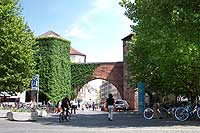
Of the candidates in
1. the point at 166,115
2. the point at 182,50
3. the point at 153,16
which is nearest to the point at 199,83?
the point at 166,115

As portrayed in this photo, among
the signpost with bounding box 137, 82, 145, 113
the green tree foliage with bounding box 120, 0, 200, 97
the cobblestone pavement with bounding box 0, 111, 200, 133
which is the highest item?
the green tree foliage with bounding box 120, 0, 200, 97

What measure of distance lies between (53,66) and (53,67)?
0.16 metres

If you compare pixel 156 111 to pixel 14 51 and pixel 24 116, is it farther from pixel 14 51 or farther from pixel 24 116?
pixel 14 51

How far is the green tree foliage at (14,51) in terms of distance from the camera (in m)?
37.5

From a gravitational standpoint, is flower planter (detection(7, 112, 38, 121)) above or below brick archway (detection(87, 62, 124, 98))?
below

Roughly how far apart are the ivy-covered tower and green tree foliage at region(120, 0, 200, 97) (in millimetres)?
18278

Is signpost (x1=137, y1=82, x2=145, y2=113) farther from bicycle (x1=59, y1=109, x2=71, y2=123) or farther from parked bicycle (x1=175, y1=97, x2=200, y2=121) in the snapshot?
bicycle (x1=59, y1=109, x2=71, y2=123)

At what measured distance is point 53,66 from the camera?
59250mm

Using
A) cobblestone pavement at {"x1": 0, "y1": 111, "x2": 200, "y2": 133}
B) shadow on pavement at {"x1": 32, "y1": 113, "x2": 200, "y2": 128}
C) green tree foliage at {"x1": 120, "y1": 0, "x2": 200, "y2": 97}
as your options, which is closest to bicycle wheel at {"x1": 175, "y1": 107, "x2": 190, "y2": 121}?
shadow on pavement at {"x1": 32, "y1": 113, "x2": 200, "y2": 128}

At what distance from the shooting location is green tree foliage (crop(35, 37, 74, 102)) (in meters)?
58.1

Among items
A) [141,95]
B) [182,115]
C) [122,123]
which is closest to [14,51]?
[141,95]

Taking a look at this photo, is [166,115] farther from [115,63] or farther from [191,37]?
[115,63]

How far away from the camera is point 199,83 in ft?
112

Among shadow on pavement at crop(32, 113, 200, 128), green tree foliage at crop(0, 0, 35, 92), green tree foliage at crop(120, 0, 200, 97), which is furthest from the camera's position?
green tree foliage at crop(0, 0, 35, 92)
